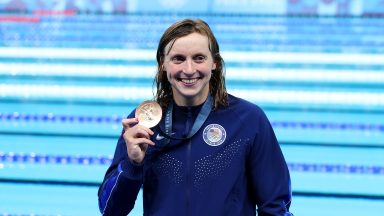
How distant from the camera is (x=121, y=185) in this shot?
4.95 feet

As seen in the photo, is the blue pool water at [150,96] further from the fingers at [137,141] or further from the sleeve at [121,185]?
the fingers at [137,141]

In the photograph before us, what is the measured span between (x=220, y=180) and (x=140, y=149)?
193 millimetres

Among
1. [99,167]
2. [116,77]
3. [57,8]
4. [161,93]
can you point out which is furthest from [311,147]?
[57,8]

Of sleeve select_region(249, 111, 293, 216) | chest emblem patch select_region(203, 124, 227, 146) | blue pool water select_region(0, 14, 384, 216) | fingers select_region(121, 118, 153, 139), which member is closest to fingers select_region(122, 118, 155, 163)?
fingers select_region(121, 118, 153, 139)

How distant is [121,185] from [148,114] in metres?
0.16

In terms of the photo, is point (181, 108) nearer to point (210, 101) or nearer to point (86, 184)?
point (210, 101)

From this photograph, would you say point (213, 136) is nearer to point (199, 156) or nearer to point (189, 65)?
point (199, 156)

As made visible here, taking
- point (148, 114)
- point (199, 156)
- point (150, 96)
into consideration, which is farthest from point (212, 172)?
point (150, 96)

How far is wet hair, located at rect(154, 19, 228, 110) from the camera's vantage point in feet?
4.97

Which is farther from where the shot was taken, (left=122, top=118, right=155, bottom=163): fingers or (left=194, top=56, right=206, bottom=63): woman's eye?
(left=194, top=56, right=206, bottom=63): woman's eye

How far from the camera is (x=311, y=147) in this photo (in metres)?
4.14

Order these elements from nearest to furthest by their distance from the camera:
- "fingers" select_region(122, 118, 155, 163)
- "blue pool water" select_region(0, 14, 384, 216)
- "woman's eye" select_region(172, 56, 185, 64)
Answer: "fingers" select_region(122, 118, 155, 163) < "woman's eye" select_region(172, 56, 185, 64) < "blue pool water" select_region(0, 14, 384, 216)

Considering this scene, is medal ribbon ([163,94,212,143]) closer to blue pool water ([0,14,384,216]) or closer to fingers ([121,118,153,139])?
fingers ([121,118,153,139])

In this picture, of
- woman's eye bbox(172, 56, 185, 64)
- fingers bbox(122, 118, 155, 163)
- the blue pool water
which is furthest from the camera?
the blue pool water
